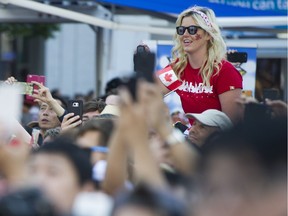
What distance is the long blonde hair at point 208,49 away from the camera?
6.90 m

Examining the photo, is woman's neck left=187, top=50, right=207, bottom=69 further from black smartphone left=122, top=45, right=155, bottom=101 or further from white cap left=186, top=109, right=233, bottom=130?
black smartphone left=122, top=45, right=155, bottom=101

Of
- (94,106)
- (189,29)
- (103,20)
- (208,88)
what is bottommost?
(94,106)

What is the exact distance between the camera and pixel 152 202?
3605mm

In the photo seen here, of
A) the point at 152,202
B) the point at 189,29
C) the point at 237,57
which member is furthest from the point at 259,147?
the point at 237,57

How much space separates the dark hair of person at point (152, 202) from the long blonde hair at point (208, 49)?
3.18 meters

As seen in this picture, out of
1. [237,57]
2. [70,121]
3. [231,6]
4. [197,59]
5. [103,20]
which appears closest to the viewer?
[197,59]

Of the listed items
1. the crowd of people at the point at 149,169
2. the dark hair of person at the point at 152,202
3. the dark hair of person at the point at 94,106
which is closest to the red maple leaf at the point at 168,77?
the crowd of people at the point at 149,169

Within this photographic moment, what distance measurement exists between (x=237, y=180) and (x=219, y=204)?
111 millimetres

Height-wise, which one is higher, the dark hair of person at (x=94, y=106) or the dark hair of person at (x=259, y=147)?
the dark hair of person at (x=259, y=147)

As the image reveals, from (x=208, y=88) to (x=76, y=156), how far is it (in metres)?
2.63

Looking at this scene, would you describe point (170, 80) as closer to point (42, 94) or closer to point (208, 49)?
point (208, 49)

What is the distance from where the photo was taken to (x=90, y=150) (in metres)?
4.76

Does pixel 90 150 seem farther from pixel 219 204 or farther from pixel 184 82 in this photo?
pixel 184 82

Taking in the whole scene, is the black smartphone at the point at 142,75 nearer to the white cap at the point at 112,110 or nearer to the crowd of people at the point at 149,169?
the crowd of people at the point at 149,169
